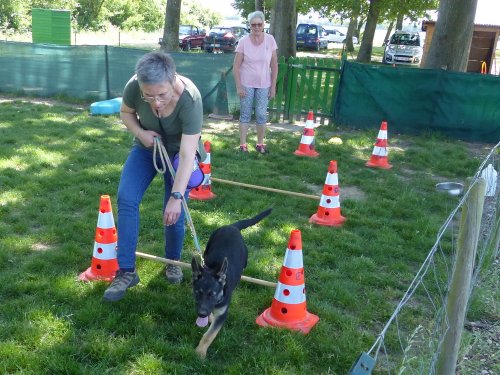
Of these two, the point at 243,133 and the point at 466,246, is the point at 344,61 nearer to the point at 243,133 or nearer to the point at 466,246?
the point at 243,133

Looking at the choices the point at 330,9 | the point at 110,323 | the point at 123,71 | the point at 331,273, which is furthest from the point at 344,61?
the point at 330,9

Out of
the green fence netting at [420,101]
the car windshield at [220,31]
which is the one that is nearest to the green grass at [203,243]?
the green fence netting at [420,101]

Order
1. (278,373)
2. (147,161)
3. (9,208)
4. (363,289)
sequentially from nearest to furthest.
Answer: (278,373) < (147,161) < (363,289) < (9,208)

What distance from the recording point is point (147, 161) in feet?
11.9

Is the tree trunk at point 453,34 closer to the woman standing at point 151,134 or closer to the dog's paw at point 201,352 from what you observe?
the woman standing at point 151,134

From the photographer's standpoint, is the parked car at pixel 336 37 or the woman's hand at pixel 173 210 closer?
the woman's hand at pixel 173 210

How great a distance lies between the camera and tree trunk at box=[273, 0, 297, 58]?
47.5 ft

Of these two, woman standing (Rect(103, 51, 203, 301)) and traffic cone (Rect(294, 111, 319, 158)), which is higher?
woman standing (Rect(103, 51, 203, 301))

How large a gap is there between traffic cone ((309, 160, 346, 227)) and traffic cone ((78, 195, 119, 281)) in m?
2.27

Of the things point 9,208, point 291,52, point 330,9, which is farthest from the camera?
point 330,9

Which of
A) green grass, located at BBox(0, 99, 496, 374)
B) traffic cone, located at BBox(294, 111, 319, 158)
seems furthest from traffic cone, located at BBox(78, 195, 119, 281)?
traffic cone, located at BBox(294, 111, 319, 158)

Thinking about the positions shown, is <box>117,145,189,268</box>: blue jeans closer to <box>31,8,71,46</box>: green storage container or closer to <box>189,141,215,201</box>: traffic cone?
<box>189,141,215,201</box>: traffic cone

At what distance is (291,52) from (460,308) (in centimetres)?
1356

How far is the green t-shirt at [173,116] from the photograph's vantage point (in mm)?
3266
